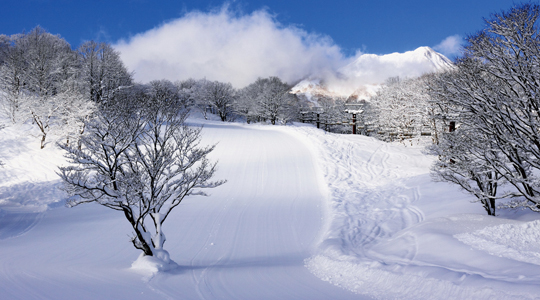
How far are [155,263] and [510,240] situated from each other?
8857mm

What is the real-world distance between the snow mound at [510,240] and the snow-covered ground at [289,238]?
39mm

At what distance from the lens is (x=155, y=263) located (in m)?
7.36

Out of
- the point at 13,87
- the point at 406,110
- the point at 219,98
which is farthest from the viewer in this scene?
the point at 219,98

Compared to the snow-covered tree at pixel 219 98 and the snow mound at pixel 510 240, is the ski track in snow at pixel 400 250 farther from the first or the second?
the snow-covered tree at pixel 219 98

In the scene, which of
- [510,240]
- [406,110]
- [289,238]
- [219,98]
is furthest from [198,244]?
[219,98]

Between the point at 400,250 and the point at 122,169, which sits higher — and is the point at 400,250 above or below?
below

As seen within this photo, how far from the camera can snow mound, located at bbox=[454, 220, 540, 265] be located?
630cm

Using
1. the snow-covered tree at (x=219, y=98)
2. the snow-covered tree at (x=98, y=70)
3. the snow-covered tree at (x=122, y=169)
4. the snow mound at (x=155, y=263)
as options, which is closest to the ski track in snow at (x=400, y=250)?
the snow mound at (x=155, y=263)

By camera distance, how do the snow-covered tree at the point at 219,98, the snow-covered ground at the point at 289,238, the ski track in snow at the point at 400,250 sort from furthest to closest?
the snow-covered tree at the point at 219,98, the snow-covered ground at the point at 289,238, the ski track in snow at the point at 400,250

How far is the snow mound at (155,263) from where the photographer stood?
728 centimetres

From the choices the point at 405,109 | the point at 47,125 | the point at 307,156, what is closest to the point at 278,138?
the point at 307,156

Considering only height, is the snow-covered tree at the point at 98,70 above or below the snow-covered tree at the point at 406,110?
above

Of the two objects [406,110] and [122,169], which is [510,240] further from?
[406,110]

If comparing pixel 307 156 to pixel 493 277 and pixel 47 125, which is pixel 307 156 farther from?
pixel 47 125
